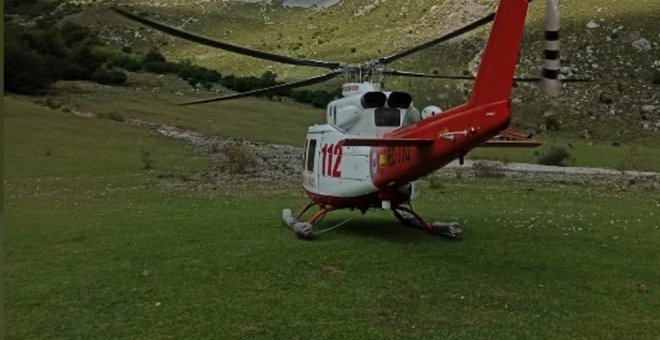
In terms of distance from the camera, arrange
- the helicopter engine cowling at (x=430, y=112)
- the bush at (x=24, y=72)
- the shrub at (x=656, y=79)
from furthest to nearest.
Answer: the shrub at (x=656, y=79) → the bush at (x=24, y=72) → the helicopter engine cowling at (x=430, y=112)

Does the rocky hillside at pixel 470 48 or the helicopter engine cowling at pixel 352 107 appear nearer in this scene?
the helicopter engine cowling at pixel 352 107

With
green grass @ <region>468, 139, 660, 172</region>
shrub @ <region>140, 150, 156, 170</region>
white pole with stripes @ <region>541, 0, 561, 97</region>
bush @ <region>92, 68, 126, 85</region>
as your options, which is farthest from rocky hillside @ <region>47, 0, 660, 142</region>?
white pole with stripes @ <region>541, 0, 561, 97</region>

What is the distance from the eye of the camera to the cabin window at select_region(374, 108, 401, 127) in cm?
1240

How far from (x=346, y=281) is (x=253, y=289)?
4.43 feet

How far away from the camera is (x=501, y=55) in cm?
912

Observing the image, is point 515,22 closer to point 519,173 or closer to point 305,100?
point 519,173

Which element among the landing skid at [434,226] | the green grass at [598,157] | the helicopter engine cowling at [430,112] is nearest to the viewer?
the helicopter engine cowling at [430,112]

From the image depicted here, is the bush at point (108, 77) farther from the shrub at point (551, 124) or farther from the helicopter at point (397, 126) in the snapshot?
the helicopter at point (397, 126)

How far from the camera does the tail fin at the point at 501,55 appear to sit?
887 cm

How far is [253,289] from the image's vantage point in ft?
32.7

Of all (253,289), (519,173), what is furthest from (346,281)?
(519,173)

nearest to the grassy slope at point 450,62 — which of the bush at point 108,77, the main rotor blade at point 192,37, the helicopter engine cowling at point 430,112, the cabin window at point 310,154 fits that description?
the bush at point 108,77

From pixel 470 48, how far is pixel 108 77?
31.4 m

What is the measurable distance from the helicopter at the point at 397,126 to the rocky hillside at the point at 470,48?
1153 inches
